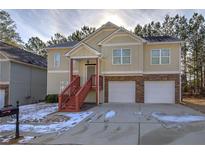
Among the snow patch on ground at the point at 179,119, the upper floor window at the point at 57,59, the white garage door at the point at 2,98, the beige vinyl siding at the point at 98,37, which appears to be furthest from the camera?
the upper floor window at the point at 57,59

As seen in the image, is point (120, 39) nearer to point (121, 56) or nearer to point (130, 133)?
point (121, 56)

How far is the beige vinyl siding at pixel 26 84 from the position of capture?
2023 cm

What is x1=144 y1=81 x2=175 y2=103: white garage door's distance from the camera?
17750 millimetres

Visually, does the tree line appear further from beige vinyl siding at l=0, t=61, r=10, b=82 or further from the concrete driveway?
the concrete driveway

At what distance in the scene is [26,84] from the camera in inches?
870

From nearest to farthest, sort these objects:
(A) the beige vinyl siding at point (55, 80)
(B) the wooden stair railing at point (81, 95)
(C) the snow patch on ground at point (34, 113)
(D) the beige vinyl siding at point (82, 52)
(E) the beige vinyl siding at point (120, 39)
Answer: (C) the snow patch on ground at point (34, 113), (B) the wooden stair railing at point (81, 95), (D) the beige vinyl siding at point (82, 52), (E) the beige vinyl siding at point (120, 39), (A) the beige vinyl siding at point (55, 80)

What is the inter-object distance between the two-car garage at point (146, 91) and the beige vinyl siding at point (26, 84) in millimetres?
9450

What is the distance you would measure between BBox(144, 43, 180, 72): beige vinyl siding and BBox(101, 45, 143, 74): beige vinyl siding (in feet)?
2.28

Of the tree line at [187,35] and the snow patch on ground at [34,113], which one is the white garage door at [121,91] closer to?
the snow patch on ground at [34,113]

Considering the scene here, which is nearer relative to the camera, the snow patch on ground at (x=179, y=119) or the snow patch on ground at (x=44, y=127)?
the snow patch on ground at (x=44, y=127)

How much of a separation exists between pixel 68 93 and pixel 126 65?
5635 millimetres

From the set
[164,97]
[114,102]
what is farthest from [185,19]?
[114,102]

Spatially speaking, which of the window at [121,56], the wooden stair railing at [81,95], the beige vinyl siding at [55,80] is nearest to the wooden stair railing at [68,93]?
the wooden stair railing at [81,95]

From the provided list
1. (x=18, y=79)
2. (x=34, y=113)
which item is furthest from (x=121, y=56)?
(x=18, y=79)
